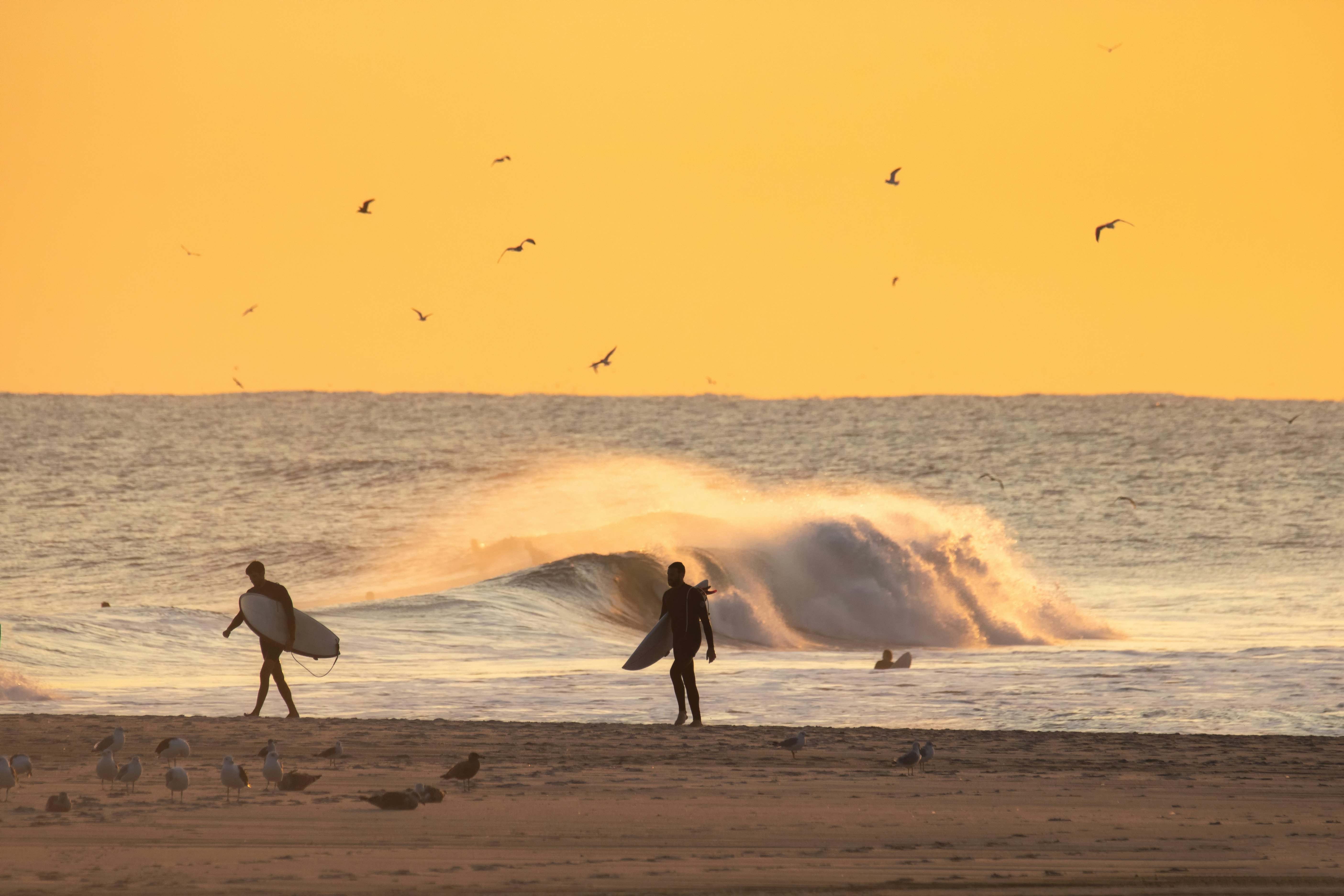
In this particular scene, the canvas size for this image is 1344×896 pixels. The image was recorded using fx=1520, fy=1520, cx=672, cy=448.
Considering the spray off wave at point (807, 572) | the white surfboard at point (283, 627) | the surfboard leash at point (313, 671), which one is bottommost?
the surfboard leash at point (313, 671)

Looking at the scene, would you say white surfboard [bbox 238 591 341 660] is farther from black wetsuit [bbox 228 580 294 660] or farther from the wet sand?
the wet sand

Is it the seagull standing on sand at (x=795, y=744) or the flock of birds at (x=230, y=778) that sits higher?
the seagull standing on sand at (x=795, y=744)

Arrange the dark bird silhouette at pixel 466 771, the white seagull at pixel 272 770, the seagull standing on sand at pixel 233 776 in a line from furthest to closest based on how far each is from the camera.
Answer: the dark bird silhouette at pixel 466 771 < the white seagull at pixel 272 770 < the seagull standing on sand at pixel 233 776

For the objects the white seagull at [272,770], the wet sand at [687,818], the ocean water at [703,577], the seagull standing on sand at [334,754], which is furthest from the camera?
the ocean water at [703,577]

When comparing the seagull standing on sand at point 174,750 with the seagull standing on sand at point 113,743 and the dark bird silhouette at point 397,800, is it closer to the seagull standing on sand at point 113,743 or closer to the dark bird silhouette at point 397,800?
the seagull standing on sand at point 113,743

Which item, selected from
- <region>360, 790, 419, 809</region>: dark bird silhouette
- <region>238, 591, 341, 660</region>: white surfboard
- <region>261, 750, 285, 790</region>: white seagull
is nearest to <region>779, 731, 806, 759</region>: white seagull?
<region>360, 790, 419, 809</region>: dark bird silhouette

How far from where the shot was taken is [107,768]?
28.3 feet

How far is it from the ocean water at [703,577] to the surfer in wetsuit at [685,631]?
3.26 feet

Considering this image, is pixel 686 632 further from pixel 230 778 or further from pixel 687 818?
pixel 230 778

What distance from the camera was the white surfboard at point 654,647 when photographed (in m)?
13.7

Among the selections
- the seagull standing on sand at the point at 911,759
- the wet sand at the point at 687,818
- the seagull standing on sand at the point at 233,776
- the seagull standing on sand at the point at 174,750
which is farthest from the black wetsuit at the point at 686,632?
the seagull standing on sand at the point at 233,776

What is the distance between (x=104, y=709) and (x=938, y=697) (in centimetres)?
806

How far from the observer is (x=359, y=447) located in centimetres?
7700

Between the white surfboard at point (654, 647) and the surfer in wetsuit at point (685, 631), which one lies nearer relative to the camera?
the surfer in wetsuit at point (685, 631)
